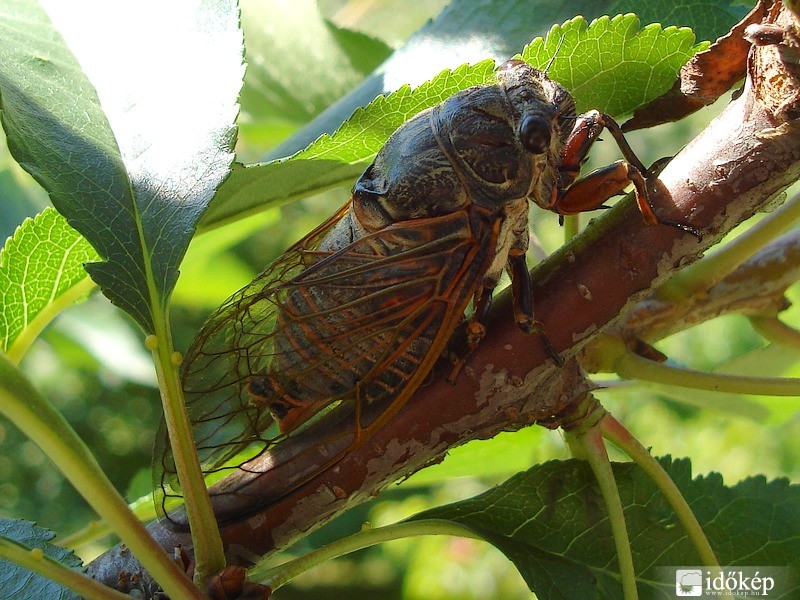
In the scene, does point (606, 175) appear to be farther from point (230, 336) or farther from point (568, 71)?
point (230, 336)

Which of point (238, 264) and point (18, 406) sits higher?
point (238, 264)

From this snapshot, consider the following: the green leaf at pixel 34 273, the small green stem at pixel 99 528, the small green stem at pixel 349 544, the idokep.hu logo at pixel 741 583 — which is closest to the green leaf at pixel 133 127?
the green leaf at pixel 34 273

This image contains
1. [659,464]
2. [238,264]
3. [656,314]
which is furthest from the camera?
[238,264]

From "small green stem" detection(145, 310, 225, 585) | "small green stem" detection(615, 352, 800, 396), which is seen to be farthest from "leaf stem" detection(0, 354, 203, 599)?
"small green stem" detection(615, 352, 800, 396)

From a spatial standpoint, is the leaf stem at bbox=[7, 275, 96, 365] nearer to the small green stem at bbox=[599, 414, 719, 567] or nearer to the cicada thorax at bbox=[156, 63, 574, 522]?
the cicada thorax at bbox=[156, 63, 574, 522]

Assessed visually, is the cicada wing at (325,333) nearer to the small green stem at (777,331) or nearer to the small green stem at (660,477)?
the small green stem at (660,477)

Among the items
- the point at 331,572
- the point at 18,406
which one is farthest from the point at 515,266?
the point at 331,572

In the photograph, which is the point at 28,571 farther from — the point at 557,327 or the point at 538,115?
the point at 538,115
